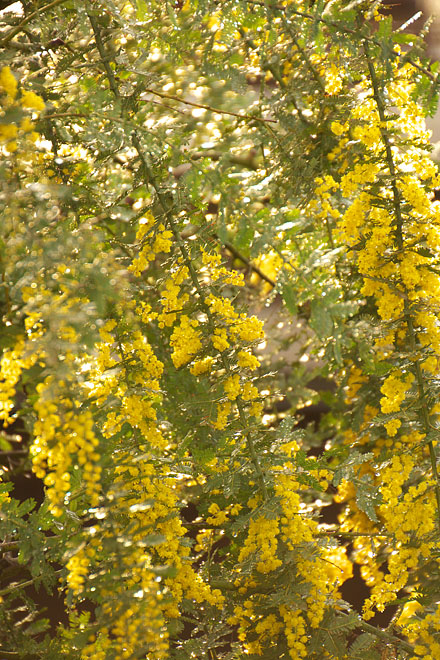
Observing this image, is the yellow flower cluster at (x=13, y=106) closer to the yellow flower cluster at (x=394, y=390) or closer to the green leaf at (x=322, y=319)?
the green leaf at (x=322, y=319)

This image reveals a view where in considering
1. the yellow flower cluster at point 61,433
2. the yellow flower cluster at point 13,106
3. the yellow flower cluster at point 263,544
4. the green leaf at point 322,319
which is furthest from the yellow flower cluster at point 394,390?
the yellow flower cluster at point 13,106

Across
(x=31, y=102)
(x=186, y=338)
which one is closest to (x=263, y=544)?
(x=186, y=338)

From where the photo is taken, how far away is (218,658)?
130 centimetres

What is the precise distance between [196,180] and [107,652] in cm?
70

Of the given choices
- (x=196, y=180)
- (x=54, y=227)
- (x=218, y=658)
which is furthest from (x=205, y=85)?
(x=218, y=658)

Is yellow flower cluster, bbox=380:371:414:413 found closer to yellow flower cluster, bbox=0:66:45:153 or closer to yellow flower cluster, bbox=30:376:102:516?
yellow flower cluster, bbox=30:376:102:516

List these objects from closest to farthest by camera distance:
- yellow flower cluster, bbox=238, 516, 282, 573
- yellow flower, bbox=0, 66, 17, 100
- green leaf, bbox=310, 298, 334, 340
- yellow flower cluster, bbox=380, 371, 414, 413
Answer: yellow flower, bbox=0, 66, 17, 100 → green leaf, bbox=310, 298, 334, 340 → yellow flower cluster, bbox=238, 516, 282, 573 → yellow flower cluster, bbox=380, 371, 414, 413

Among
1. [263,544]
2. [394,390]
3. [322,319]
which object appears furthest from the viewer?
[394,390]

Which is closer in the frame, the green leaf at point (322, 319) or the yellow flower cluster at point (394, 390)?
the green leaf at point (322, 319)

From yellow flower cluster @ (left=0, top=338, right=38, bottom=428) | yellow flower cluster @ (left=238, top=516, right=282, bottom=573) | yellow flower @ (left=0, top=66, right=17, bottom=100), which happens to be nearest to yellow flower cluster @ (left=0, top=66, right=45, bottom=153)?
yellow flower @ (left=0, top=66, right=17, bottom=100)

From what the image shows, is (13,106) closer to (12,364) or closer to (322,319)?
(12,364)

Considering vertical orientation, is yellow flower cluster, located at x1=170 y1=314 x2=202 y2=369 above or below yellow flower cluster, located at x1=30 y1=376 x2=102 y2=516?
above

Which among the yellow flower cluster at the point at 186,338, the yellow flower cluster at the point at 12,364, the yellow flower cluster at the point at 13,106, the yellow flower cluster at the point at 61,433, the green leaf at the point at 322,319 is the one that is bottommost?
the yellow flower cluster at the point at 61,433

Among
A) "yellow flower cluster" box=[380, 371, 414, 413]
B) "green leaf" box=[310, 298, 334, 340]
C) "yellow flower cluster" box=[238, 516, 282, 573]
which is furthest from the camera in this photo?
"yellow flower cluster" box=[380, 371, 414, 413]
